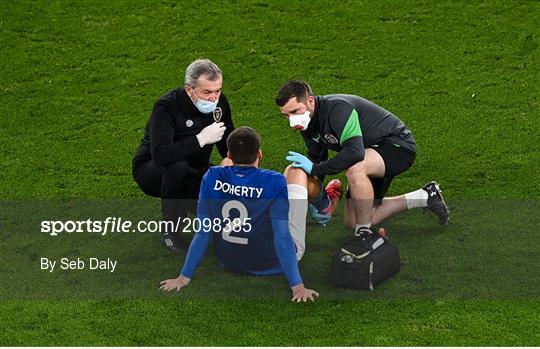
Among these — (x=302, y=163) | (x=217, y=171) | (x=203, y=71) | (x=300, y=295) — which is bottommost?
(x=300, y=295)

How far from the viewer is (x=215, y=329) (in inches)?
294

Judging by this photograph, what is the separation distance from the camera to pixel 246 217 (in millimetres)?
7789

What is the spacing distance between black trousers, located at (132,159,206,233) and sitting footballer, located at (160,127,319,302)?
76 cm

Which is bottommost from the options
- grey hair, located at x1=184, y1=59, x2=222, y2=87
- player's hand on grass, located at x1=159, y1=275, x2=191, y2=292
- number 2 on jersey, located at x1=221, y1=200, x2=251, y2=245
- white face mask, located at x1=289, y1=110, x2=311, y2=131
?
player's hand on grass, located at x1=159, y1=275, x2=191, y2=292

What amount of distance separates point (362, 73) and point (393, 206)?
9.49 ft

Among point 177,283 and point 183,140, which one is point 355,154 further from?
point 177,283

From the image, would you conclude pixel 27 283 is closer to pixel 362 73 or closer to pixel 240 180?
pixel 240 180

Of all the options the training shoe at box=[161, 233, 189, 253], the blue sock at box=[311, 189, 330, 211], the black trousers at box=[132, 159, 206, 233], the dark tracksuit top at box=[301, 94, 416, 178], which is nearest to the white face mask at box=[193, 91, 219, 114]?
the black trousers at box=[132, 159, 206, 233]

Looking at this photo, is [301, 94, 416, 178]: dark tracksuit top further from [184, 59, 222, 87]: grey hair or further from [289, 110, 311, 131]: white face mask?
[184, 59, 222, 87]: grey hair

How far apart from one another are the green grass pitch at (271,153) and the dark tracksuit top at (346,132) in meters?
0.67

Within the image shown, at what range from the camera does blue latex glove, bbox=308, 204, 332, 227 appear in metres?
8.93

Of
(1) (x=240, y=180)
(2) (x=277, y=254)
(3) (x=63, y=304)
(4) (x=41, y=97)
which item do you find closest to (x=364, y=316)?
(2) (x=277, y=254)

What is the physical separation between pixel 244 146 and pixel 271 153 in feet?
8.54

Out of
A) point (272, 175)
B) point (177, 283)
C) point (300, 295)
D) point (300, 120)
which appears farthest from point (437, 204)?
point (177, 283)
